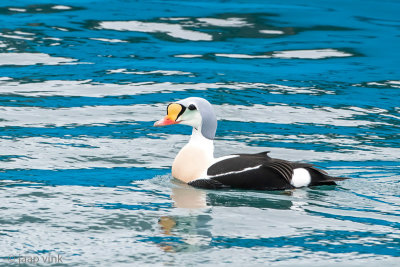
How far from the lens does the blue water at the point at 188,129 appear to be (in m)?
7.31

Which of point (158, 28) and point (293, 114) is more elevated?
point (158, 28)

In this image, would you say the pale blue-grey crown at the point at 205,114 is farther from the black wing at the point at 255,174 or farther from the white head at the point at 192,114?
the black wing at the point at 255,174

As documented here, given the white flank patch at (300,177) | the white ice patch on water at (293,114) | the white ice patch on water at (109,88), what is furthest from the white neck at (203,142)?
the white ice patch on water at (109,88)

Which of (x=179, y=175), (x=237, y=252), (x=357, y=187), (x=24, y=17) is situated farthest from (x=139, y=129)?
(x=24, y=17)

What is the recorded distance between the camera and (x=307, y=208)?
8.22 metres

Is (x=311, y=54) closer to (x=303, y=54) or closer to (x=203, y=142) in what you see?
(x=303, y=54)

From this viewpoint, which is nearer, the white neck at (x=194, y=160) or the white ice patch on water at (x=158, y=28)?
the white neck at (x=194, y=160)

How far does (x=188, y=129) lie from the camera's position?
464 inches

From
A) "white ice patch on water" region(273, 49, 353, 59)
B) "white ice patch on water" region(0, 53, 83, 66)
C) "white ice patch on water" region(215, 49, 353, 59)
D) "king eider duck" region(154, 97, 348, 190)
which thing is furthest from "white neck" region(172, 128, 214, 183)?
"white ice patch on water" region(273, 49, 353, 59)

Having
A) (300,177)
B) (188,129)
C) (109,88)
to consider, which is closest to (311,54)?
(109,88)

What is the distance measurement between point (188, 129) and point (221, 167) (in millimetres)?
3167

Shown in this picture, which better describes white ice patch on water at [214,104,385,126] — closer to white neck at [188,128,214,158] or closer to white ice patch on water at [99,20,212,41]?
white neck at [188,128,214,158]

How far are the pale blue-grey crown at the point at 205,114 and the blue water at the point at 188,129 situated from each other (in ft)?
1.82

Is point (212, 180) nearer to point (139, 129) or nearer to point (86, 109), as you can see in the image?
point (139, 129)
